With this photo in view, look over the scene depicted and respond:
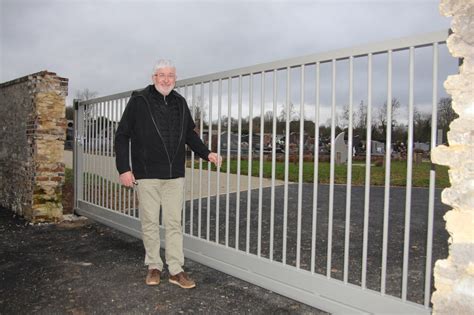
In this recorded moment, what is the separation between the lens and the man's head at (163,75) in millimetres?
3584

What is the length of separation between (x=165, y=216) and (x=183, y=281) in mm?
605

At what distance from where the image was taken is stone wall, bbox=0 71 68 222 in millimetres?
5996

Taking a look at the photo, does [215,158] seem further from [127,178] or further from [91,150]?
[91,150]

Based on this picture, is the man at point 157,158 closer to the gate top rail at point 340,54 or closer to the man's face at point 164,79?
the man's face at point 164,79

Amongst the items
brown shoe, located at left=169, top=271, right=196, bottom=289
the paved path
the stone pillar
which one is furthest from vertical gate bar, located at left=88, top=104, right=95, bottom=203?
the stone pillar

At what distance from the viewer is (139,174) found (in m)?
3.61

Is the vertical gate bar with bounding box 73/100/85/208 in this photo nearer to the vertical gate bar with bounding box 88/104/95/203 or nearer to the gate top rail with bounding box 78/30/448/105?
the vertical gate bar with bounding box 88/104/95/203

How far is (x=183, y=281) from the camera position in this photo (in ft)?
11.4

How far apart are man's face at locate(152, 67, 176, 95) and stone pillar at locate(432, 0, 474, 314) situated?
222cm

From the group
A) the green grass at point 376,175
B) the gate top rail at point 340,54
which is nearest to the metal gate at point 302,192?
the gate top rail at point 340,54

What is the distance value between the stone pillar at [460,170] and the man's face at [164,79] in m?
2.22

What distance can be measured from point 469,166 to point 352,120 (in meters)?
0.95

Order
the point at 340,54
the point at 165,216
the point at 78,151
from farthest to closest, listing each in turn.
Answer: the point at 78,151, the point at 165,216, the point at 340,54

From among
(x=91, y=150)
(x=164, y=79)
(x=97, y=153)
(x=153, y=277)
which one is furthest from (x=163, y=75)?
(x=91, y=150)
